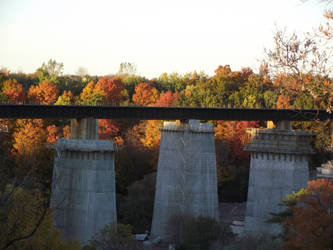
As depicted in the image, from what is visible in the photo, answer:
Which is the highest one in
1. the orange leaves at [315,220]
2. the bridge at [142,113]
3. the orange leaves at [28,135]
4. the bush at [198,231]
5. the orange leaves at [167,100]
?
the orange leaves at [167,100]

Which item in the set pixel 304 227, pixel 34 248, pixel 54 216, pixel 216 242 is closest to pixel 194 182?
pixel 216 242

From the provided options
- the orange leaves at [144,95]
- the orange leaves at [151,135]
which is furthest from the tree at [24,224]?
the orange leaves at [144,95]

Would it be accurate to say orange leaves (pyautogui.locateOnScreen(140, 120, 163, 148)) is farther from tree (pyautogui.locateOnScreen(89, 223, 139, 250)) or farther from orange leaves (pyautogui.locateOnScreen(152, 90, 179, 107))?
tree (pyautogui.locateOnScreen(89, 223, 139, 250))

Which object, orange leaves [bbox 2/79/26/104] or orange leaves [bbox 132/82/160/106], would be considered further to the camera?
orange leaves [bbox 132/82/160/106]

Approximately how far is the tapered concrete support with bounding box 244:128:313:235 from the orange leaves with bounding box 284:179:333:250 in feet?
48.9

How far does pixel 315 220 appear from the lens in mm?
31328

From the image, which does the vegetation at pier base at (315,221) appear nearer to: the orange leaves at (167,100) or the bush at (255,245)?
the bush at (255,245)

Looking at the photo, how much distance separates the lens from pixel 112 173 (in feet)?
148

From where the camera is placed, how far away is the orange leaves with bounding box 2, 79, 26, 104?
240 feet

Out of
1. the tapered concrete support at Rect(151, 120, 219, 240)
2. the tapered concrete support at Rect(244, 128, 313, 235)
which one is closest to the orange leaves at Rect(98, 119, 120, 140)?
the tapered concrete support at Rect(151, 120, 219, 240)

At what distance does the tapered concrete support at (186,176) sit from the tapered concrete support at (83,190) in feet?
24.1

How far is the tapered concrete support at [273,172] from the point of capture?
50.3 meters

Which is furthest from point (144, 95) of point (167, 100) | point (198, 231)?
point (198, 231)

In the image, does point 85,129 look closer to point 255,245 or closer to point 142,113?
point 142,113
